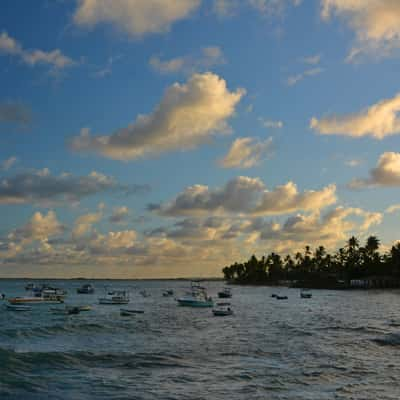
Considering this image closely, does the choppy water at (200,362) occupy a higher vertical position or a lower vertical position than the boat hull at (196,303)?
higher

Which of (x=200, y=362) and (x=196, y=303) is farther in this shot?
(x=196, y=303)

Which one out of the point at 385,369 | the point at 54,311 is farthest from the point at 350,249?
the point at 385,369

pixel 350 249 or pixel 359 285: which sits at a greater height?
pixel 350 249

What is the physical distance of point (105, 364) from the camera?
31.6 meters

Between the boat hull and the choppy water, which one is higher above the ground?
the choppy water

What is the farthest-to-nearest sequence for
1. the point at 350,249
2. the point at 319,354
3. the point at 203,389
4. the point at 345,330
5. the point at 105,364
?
1. the point at 350,249
2. the point at 345,330
3. the point at 319,354
4. the point at 105,364
5. the point at 203,389

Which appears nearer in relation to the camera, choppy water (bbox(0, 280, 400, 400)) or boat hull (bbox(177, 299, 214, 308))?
choppy water (bbox(0, 280, 400, 400))

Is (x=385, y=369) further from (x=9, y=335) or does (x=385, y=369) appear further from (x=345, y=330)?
(x=9, y=335)

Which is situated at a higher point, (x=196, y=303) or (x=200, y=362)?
(x=200, y=362)

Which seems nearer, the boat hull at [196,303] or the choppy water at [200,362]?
the choppy water at [200,362]

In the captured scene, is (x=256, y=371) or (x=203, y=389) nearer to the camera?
(x=203, y=389)

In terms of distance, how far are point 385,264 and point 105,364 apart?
17505 cm

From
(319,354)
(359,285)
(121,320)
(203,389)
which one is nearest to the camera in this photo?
(203,389)

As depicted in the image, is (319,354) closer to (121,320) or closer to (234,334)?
(234,334)
